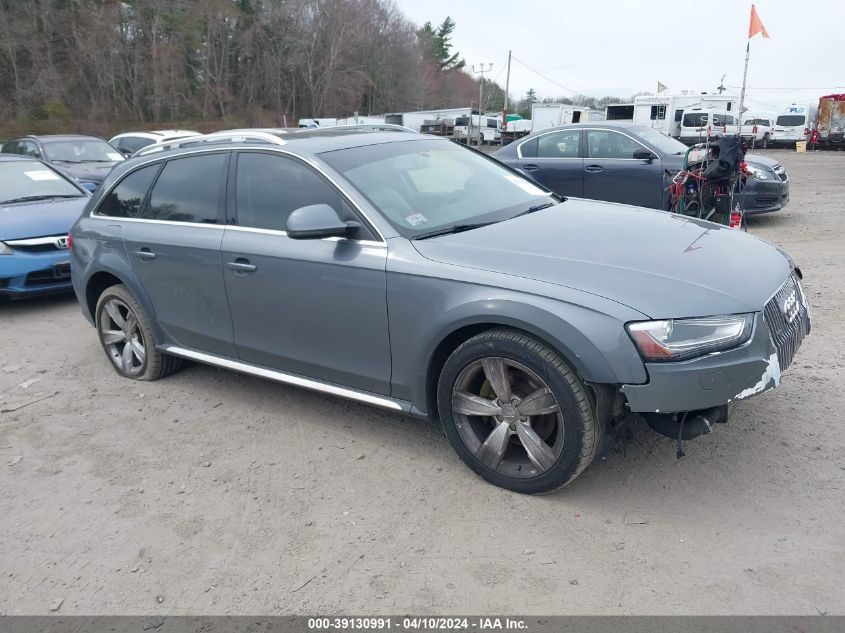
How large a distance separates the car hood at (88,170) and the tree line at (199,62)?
118 feet

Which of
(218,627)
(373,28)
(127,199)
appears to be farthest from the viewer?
(373,28)

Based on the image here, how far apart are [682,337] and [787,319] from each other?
78 cm

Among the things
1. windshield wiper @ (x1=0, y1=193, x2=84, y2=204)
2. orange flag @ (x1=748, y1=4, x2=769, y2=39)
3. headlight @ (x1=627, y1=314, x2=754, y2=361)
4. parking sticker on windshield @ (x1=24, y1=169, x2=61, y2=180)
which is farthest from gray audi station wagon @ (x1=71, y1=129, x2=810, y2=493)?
orange flag @ (x1=748, y1=4, x2=769, y2=39)

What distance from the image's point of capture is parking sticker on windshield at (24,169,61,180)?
8266 millimetres

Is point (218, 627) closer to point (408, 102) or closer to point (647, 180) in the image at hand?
point (647, 180)

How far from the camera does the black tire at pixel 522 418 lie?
2932 millimetres

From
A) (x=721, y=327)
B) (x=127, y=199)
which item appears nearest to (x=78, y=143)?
(x=127, y=199)

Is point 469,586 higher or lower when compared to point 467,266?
lower

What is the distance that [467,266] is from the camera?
126 inches

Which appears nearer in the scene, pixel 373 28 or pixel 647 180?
pixel 647 180

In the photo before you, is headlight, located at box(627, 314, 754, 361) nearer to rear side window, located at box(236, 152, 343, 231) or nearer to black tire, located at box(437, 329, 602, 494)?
black tire, located at box(437, 329, 602, 494)

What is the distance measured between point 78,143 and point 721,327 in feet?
44.1

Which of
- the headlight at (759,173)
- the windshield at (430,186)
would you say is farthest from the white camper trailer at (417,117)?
the windshield at (430,186)

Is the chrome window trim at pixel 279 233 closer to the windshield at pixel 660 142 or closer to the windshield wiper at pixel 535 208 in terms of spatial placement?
the windshield wiper at pixel 535 208
